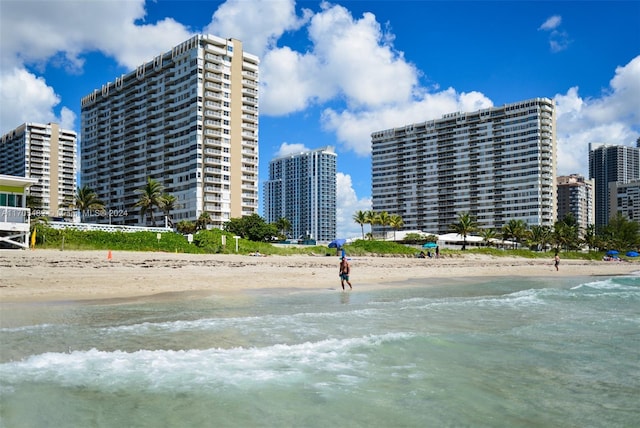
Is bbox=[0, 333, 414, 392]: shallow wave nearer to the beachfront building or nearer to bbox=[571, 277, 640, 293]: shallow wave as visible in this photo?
the beachfront building

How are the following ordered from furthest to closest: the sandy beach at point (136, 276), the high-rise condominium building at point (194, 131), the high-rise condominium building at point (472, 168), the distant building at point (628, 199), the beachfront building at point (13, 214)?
the distant building at point (628, 199) < the high-rise condominium building at point (472, 168) < the high-rise condominium building at point (194, 131) < the beachfront building at point (13, 214) < the sandy beach at point (136, 276)

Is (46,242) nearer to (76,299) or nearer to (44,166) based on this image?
(76,299)

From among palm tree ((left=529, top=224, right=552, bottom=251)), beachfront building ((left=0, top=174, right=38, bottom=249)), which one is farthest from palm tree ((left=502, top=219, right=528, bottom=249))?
beachfront building ((left=0, top=174, right=38, bottom=249))

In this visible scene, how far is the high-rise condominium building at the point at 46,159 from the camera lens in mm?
131500

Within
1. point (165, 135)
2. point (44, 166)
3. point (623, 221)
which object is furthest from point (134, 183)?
point (623, 221)

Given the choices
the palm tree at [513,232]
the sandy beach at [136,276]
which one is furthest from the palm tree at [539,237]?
the sandy beach at [136,276]

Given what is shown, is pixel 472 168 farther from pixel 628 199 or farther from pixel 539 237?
pixel 628 199

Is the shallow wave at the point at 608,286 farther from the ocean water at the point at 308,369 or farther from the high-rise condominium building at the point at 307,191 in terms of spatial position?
the high-rise condominium building at the point at 307,191

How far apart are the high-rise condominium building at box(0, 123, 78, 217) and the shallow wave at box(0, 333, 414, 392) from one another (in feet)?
447

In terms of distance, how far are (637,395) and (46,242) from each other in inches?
1398

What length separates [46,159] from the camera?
13450 cm

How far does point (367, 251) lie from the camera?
56.6m

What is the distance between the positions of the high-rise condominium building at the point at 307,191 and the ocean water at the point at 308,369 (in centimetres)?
15642

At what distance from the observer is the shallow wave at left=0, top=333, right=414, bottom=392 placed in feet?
23.8
